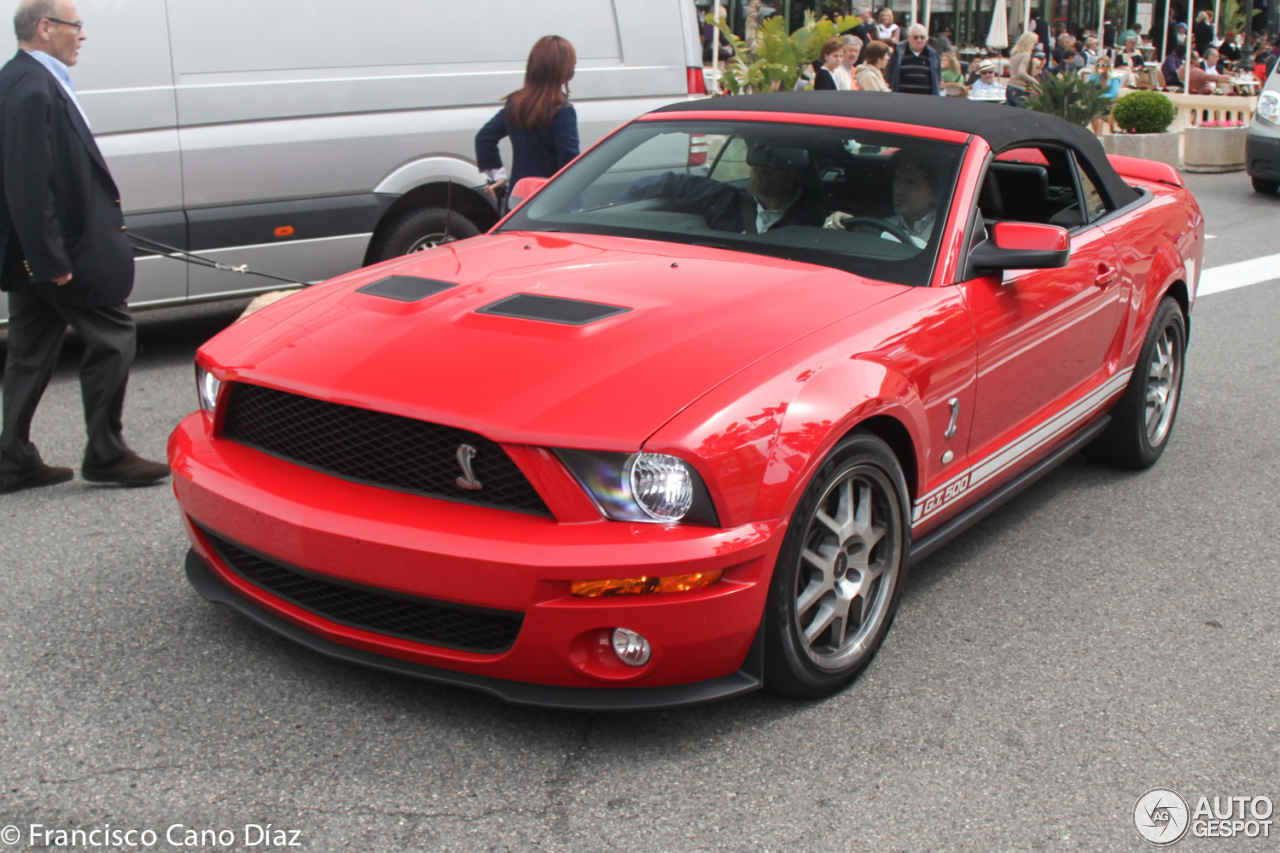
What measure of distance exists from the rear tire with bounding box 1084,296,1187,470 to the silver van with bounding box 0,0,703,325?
153 inches

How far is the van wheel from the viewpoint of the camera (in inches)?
291

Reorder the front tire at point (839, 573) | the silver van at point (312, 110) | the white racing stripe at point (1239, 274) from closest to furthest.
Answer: the front tire at point (839, 573) → the silver van at point (312, 110) → the white racing stripe at point (1239, 274)

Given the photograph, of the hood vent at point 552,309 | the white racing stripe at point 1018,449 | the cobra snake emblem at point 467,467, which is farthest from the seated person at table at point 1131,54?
the cobra snake emblem at point 467,467

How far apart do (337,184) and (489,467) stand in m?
4.66

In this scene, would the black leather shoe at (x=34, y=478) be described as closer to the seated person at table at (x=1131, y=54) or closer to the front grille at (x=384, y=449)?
the front grille at (x=384, y=449)

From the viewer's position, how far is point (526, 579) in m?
2.75

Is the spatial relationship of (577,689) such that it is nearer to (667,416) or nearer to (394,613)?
(394,613)

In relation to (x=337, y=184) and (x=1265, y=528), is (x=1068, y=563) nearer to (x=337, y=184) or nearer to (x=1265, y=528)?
(x=1265, y=528)

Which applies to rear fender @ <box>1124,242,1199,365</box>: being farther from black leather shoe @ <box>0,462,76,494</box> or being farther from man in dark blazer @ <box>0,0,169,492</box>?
black leather shoe @ <box>0,462,76,494</box>

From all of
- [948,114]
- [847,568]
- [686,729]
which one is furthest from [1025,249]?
[686,729]

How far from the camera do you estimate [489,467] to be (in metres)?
2.88

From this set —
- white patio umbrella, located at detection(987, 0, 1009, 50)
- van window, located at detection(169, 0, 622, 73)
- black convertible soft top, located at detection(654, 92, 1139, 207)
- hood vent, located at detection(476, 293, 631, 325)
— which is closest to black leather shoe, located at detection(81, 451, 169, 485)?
hood vent, located at detection(476, 293, 631, 325)

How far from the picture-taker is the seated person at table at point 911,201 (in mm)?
3893

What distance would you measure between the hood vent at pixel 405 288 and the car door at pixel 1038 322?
1558 mm
